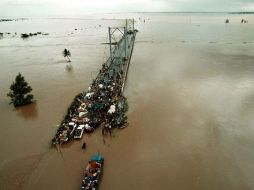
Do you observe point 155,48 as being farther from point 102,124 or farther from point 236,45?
point 102,124

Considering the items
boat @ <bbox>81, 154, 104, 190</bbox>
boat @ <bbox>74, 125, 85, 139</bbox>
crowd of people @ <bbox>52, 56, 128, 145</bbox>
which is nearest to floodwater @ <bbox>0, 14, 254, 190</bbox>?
boat @ <bbox>74, 125, 85, 139</bbox>

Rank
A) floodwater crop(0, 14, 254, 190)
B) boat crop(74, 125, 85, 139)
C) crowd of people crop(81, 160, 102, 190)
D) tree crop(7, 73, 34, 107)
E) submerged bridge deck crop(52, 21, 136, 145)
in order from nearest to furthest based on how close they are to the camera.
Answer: crowd of people crop(81, 160, 102, 190)
floodwater crop(0, 14, 254, 190)
boat crop(74, 125, 85, 139)
submerged bridge deck crop(52, 21, 136, 145)
tree crop(7, 73, 34, 107)

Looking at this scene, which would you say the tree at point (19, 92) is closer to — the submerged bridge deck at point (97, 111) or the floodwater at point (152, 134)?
the floodwater at point (152, 134)

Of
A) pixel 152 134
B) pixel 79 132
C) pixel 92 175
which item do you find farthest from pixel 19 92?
pixel 152 134

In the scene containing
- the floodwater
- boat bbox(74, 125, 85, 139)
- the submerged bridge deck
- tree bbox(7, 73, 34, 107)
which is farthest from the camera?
tree bbox(7, 73, 34, 107)

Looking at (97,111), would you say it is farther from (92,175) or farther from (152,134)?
(92,175)

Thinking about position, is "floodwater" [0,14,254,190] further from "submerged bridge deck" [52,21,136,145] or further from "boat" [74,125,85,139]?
"submerged bridge deck" [52,21,136,145]
